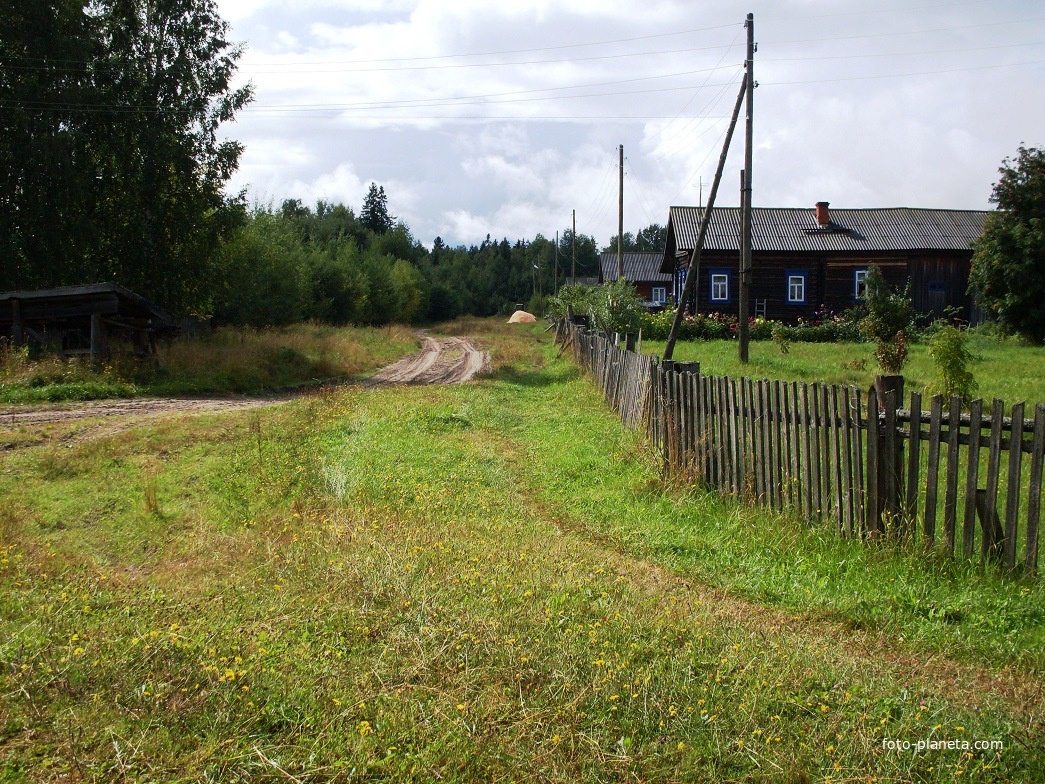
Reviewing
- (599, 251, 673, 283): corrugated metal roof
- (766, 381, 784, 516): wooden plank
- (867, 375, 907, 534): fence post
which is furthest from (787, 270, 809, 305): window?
(867, 375, 907, 534): fence post

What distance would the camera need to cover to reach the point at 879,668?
4.37m

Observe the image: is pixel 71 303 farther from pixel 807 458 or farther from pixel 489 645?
pixel 489 645

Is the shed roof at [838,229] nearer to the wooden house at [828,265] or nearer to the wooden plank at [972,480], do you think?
the wooden house at [828,265]

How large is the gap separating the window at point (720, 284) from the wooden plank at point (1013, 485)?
33020 mm

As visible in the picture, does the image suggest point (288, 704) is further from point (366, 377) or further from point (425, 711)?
point (366, 377)

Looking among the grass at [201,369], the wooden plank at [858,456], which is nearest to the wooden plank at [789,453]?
the wooden plank at [858,456]

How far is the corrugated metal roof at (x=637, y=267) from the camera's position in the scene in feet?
217

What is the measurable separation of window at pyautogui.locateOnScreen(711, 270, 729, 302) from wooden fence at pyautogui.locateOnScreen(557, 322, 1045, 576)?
28.8m

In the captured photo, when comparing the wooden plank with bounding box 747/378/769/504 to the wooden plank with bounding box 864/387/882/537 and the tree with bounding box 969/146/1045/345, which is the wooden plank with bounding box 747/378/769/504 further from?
the tree with bounding box 969/146/1045/345

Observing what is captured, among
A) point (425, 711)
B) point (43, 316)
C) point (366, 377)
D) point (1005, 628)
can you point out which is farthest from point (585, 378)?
point (425, 711)

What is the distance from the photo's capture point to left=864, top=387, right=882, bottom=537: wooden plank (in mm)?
6336

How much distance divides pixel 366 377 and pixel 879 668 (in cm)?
2262

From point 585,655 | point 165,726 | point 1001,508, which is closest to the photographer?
point 165,726

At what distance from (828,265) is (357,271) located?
3233 centimetres
